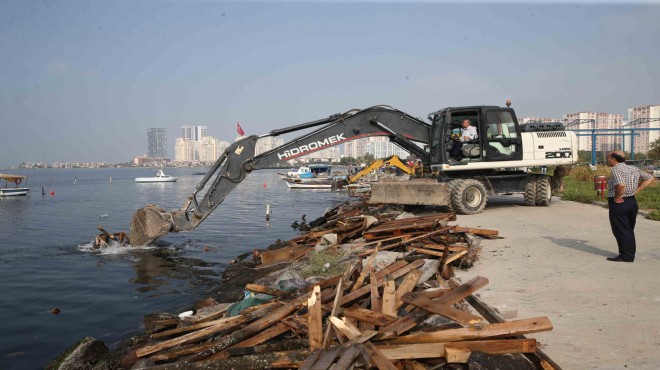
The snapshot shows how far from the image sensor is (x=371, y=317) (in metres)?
4.65

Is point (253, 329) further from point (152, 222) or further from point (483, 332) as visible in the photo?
point (152, 222)

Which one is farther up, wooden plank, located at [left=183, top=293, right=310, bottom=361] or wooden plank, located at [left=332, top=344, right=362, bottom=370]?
wooden plank, located at [left=332, top=344, right=362, bottom=370]

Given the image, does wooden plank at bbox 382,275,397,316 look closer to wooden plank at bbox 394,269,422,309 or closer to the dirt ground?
wooden plank at bbox 394,269,422,309

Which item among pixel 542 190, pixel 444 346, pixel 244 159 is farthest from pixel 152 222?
pixel 542 190

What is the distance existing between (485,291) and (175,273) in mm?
8870

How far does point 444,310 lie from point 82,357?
198 inches

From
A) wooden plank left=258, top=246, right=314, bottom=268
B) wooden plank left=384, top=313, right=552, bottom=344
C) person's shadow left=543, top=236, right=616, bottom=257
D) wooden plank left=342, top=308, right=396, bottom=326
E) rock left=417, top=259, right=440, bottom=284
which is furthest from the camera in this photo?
wooden plank left=258, top=246, right=314, bottom=268

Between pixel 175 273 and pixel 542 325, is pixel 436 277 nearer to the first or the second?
pixel 542 325

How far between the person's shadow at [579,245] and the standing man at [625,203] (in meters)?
0.66

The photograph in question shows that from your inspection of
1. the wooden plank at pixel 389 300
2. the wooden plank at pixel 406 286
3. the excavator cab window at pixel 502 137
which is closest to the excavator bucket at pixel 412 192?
the excavator cab window at pixel 502 137

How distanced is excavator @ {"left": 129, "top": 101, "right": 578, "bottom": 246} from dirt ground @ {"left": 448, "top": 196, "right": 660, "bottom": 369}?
95.2 inches

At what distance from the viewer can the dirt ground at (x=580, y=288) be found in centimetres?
432

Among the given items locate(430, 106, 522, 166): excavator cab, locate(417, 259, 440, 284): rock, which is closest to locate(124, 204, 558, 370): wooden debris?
locate(417, 259, 440, 284): rock

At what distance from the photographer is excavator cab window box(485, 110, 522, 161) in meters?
13.7
